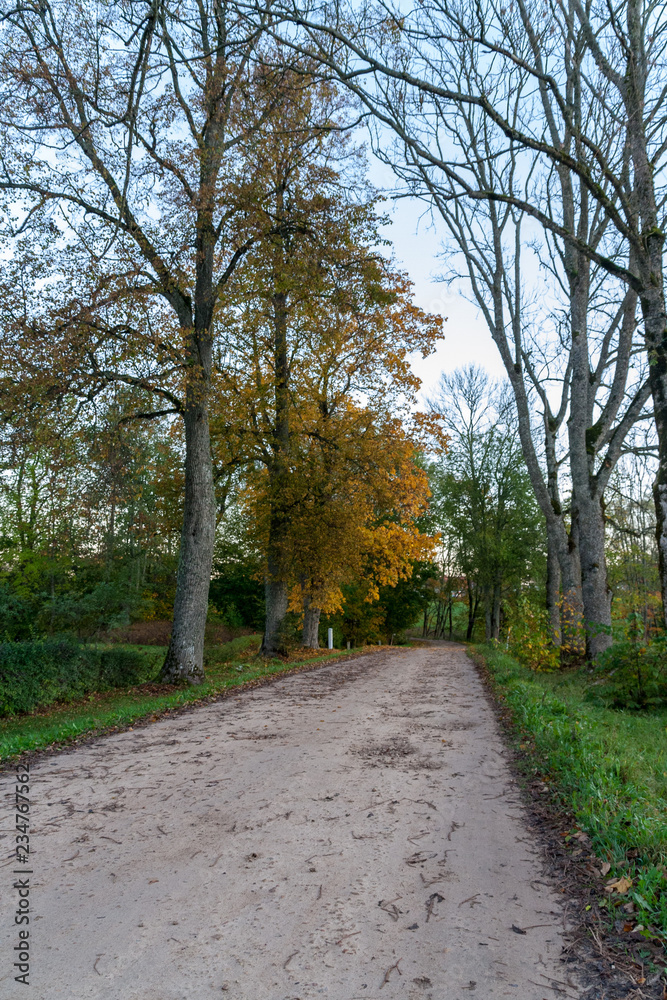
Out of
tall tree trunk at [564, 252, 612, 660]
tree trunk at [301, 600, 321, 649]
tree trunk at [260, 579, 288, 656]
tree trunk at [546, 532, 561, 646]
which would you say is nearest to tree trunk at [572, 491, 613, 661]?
tall tree trunk at [564, 252, 612, 660]

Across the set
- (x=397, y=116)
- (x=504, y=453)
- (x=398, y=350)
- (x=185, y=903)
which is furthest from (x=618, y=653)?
(x=504, y=453)

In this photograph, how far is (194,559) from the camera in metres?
11.5

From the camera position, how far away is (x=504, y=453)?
107 ft

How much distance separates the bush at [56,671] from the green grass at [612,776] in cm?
850

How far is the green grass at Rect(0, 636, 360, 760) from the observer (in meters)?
6.42

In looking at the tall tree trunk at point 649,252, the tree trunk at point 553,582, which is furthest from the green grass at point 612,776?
the tree trunk at point 553,582

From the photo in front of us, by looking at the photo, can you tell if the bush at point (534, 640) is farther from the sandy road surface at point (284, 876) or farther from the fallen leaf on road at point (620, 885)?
the fallen leaf on road at point (620, 885)

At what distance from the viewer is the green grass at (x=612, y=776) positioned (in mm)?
2967

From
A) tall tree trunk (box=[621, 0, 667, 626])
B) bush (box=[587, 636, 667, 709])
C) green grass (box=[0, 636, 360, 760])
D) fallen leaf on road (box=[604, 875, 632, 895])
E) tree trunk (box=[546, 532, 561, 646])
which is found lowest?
green grass (box=[0, 636, 360, 760])

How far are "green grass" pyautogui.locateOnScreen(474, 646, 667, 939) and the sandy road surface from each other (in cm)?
40

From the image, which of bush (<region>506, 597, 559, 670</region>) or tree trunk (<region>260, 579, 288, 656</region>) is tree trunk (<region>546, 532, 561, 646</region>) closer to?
bush (<region>506, 597, 559, 670</region>)

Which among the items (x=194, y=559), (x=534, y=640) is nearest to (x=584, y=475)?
(x=534, y=640)

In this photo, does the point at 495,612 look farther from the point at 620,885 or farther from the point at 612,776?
→ the point at 620,885

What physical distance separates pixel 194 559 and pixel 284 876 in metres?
8.71
